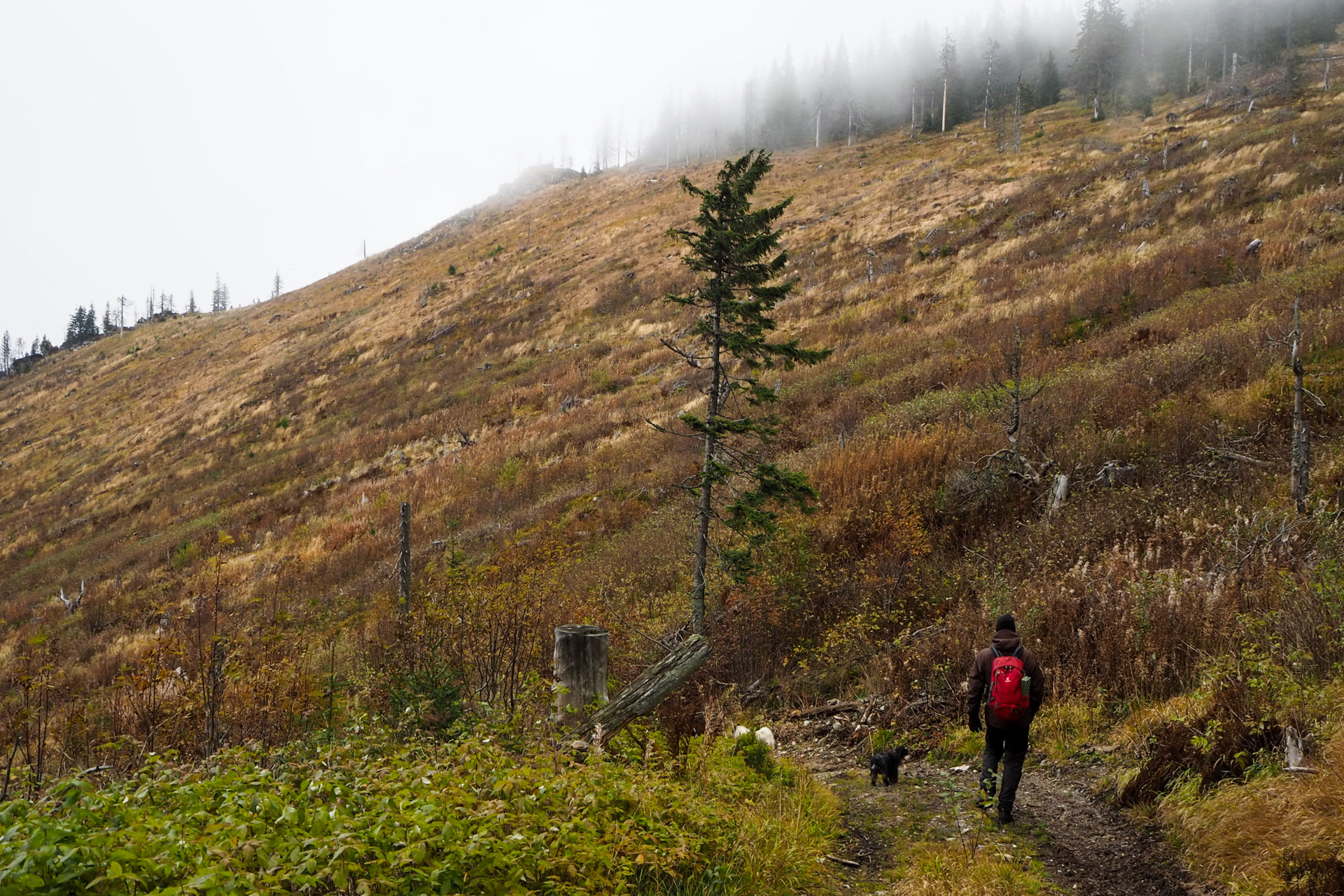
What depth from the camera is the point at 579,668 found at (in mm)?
4391

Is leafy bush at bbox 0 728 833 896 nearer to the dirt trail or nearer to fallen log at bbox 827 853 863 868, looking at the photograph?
fallen log at bbox 827 853 863 868

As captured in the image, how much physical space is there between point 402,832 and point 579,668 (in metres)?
2.12

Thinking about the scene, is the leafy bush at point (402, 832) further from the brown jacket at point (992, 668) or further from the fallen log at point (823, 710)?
the fallen log at point (823, 710)

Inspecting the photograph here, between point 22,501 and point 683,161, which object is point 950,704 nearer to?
point 22,501

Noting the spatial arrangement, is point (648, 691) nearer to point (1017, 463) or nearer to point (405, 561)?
point (405, 561)

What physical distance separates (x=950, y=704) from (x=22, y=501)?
4795 centimetres

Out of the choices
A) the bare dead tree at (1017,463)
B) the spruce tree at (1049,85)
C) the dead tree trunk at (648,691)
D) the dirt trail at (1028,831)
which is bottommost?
the dirt trail at (1028,831)

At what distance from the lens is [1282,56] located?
50875 mm

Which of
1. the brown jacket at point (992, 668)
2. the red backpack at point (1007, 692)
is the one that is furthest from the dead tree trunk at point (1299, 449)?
the red backpack at point (1007, 692)

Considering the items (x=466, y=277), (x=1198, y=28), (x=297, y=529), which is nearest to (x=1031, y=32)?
(x=1198, y=28)

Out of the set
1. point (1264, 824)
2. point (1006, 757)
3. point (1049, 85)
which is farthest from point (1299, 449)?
point (1049, 85)

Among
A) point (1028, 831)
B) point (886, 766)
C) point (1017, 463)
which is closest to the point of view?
point (1028, 831)

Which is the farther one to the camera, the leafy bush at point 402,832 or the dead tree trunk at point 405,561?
the dead tree trunk at point 405,561

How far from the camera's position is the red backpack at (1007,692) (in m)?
4.75
